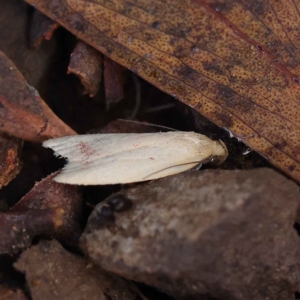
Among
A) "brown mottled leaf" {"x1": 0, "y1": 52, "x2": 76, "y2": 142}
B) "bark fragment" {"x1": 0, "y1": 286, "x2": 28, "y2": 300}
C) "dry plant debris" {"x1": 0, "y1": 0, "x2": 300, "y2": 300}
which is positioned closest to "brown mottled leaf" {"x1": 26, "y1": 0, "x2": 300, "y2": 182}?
"dry plant debris" {"x1": 0, "y1": 0, "x2": 300, "y2": 300}

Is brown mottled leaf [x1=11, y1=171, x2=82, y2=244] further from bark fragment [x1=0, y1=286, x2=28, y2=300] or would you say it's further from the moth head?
the moth head

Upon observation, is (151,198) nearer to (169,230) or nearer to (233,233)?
(169,230)

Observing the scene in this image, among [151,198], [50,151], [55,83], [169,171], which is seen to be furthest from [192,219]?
[55,83]

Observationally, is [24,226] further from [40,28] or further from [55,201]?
[40,28]

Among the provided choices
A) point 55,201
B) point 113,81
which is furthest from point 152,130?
point 55,201

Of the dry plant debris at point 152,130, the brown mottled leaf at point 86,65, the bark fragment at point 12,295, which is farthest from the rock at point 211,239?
the brown mottled leaf at point 86,65
